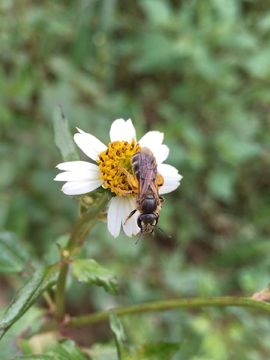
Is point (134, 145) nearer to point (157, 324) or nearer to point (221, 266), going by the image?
point (157, 324)

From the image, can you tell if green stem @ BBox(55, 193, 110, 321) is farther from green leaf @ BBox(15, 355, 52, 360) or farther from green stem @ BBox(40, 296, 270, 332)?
green leaf @ BBox(15, 355, 52, 360)

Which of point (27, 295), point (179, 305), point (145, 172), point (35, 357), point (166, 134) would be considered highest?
point (166, 134)

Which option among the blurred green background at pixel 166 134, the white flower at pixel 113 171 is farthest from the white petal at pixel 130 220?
the blurred green background at pixel 166 134

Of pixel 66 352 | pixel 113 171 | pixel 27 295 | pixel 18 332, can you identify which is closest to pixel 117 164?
pixel 113 171

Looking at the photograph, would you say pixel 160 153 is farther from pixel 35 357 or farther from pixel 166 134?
pixel 166 134

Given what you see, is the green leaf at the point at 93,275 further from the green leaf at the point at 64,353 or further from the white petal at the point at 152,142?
the white petal at the point at 152,142

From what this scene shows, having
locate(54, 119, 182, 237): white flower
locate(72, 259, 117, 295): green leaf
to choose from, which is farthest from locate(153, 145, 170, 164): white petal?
locate(72, 259, 117, 295): green leaf

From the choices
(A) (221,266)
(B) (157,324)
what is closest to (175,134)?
(A) (221,266)

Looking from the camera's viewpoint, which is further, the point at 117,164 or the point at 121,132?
the point at 121,132
